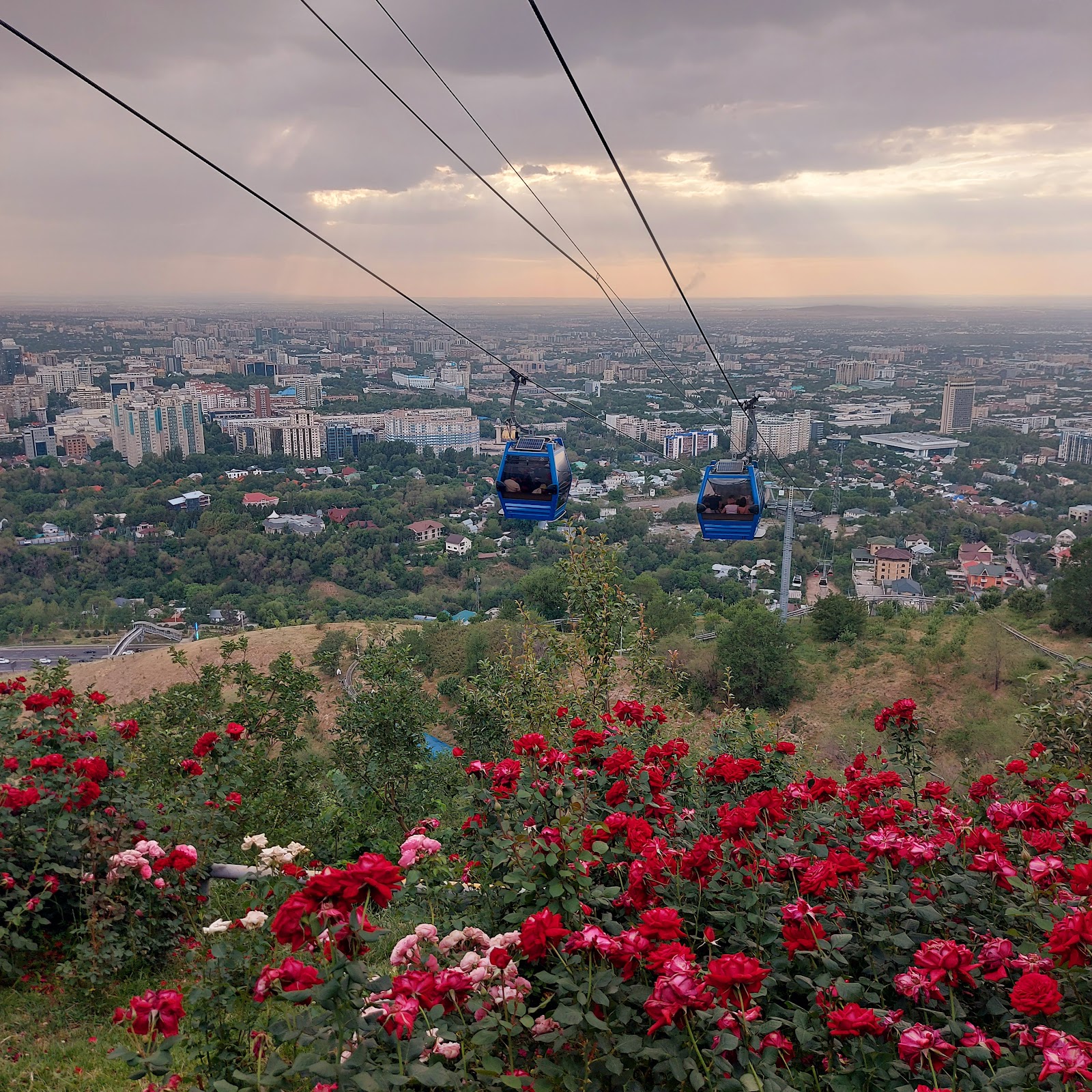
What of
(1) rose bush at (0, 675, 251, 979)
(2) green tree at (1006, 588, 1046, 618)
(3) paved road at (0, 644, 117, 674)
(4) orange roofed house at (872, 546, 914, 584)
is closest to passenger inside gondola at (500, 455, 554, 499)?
(1) rose bush at (0, 675, 251, 979)

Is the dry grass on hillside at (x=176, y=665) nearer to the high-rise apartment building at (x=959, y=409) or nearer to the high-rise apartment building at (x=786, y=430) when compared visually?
the high-rise apartment building at (x=786, y=430)

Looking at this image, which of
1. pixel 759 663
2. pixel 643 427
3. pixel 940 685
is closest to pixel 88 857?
pixel 759 663

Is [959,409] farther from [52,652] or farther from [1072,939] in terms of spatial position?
[1072,939]

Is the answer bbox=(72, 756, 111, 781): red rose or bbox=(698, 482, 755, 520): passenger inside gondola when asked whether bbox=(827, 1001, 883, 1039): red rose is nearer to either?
bbox=(72, 756, 111, 781): red rose

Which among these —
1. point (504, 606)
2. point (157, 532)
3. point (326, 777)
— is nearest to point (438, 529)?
point (157, 532)

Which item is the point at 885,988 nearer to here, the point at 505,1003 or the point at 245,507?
the point at 505,1003

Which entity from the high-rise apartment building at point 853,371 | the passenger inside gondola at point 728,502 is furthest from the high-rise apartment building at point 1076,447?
the passenger inside gondola at point 728,502
